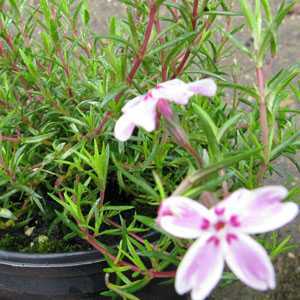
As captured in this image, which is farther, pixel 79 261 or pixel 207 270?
pixel 79 261

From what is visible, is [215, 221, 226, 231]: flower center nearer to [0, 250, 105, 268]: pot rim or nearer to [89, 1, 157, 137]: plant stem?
[89, 1, 157, 137]: plant stem

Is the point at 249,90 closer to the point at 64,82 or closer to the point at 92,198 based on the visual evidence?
the point at 92,198

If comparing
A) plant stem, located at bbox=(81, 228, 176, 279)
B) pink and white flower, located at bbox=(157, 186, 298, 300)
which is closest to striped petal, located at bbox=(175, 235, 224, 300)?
pink and white flower, located at bbox=(157, 186, 298, 300)

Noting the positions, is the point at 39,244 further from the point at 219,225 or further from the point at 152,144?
the point at 219,225

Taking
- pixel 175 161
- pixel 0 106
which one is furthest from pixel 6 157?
pixel 175 161

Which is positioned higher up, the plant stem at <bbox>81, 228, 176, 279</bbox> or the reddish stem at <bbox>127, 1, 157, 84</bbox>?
the reddish stem at <bbox>127, 1, 157, 84</bbox>
